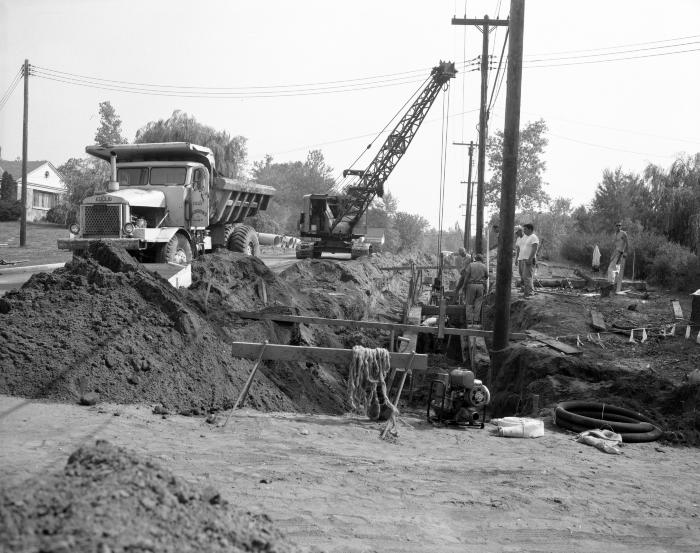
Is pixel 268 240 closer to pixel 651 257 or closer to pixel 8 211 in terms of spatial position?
pixel 8 211

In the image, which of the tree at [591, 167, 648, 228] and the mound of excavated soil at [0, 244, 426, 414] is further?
the tree at [591, 167, 648, 228]

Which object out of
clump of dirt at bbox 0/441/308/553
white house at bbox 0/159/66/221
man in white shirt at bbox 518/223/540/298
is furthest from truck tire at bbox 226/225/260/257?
white house at bbox 0/159/66/221

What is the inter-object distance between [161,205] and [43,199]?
47.5m

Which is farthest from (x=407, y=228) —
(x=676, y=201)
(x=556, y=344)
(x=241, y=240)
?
(x=556, y=344)

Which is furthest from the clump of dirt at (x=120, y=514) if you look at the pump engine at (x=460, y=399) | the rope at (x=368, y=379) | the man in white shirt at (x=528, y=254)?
the man in white shirt at (x=528, y=254)

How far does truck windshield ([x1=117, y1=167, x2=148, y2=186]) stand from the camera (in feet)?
54.6

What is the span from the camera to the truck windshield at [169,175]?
16.5 meters

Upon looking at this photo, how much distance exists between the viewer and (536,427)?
716cm

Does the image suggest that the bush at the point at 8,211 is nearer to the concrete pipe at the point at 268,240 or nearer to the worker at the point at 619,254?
the concrete pipe at the point at 268,240

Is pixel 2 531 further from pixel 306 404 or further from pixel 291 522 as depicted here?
pixel 306 404

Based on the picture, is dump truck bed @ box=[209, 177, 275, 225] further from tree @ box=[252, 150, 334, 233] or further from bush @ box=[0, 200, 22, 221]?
tree @ box=[252, 150, 334, 233]

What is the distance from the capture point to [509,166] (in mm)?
9430

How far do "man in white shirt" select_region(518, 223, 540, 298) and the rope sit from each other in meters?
9.42

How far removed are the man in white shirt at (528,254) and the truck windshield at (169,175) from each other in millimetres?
8389
